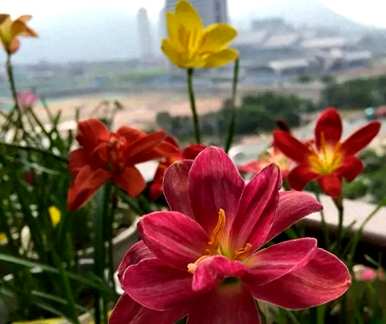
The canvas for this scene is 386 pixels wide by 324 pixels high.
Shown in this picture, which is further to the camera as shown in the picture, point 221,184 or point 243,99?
point 243,99

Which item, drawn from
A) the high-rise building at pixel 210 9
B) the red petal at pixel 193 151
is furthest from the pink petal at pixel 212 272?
A: the high-rise building at pixel 210 9

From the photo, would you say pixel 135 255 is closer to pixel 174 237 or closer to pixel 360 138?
pixel 174 237

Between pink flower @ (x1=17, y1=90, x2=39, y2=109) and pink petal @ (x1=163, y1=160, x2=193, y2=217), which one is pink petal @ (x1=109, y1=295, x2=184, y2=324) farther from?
pink flower @ (x1=17, y1=90, x2=39, y2=109)

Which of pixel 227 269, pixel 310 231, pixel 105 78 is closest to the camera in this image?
pixel 227 269

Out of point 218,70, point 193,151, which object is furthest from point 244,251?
point 218,70

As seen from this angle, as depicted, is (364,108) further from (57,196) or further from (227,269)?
(227,269)

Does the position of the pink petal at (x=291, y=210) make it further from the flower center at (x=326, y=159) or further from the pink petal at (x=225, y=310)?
the flower center at (x=326, y=159)

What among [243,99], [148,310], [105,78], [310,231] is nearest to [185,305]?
[148,310]
